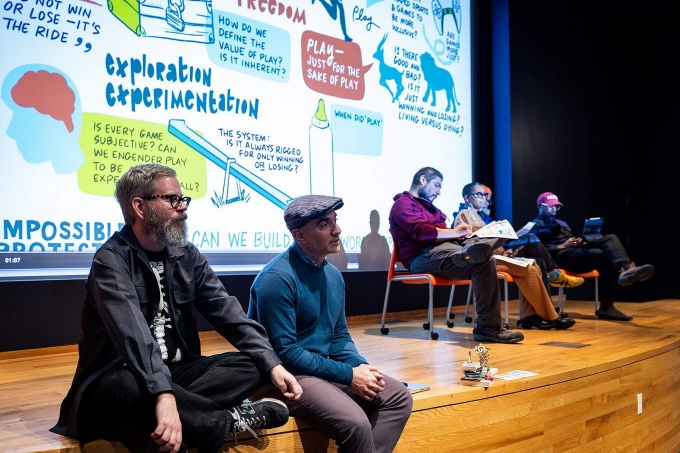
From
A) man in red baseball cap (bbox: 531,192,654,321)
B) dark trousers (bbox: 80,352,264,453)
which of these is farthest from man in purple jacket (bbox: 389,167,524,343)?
dark trousers (bbox: 80,352,264,453)

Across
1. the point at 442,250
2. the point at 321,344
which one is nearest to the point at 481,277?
the point at 442,250

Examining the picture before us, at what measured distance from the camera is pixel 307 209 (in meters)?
2.43

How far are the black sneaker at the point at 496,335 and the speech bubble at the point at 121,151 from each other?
1.97m

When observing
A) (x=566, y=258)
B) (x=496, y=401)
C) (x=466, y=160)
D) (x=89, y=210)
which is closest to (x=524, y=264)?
(x=566, y=258)

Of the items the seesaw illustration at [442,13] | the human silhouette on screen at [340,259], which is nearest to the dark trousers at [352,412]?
the human silhouette on screen at [340,259]

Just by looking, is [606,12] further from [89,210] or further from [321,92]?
[89,210]

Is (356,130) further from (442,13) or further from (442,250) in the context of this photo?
(442,13)

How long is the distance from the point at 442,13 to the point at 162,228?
506 centimetres

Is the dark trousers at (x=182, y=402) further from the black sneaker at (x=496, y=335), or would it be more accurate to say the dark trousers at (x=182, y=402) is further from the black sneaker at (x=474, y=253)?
the black sneaker at (x=496, y=335)

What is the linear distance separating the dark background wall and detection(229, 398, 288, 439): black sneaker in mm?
3874

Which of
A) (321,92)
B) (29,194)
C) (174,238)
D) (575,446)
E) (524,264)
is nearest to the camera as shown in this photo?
(174,238)

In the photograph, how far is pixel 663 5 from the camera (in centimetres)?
757

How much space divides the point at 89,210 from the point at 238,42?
153cm

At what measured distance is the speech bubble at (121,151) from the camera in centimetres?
396
